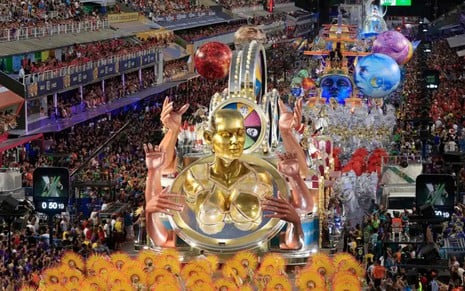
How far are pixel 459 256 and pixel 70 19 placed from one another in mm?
34676

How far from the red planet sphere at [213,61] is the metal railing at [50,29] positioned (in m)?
7.73

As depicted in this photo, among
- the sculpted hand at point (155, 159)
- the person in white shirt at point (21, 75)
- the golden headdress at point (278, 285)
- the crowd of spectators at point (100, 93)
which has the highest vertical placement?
the sculpted hand at point (155, 159)

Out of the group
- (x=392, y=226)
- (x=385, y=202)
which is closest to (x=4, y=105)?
(x=385, y=202)

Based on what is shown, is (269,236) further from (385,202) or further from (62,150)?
(62,150)

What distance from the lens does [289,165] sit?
23.2 m

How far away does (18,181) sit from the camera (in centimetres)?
3400

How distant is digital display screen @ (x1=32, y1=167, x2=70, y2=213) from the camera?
89.9ft

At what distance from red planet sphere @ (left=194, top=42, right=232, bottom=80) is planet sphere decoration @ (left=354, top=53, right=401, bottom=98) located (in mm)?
5732

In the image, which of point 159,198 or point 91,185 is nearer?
point 159,198

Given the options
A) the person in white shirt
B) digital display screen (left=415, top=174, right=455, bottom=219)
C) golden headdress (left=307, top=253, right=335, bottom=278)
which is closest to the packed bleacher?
digital display screen (left=415, top=174, right=455, bottom=219)

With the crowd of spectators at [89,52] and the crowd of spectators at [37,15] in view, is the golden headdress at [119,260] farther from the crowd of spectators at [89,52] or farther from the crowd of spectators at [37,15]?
the crowd of spectators at [37,15]

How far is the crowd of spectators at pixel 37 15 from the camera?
50.2 m

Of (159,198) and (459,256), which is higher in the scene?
(159,198)

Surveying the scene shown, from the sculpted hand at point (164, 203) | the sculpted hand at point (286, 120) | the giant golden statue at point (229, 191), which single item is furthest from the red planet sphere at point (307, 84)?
the sculpted hand at point (164, 203)
